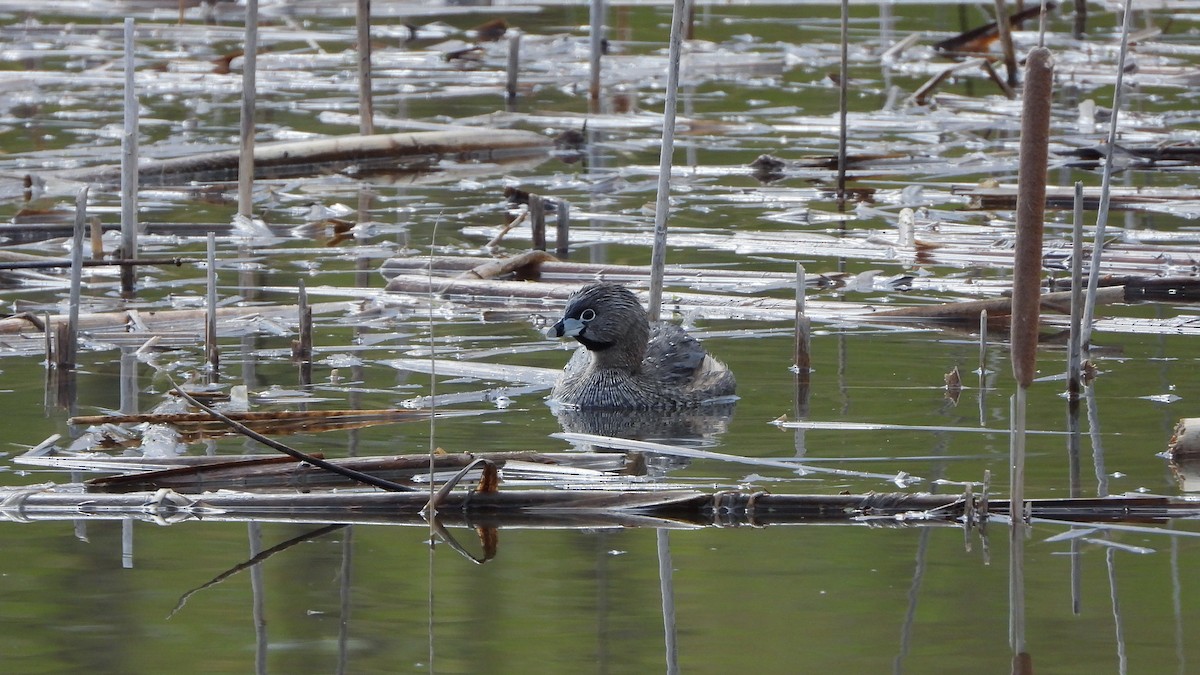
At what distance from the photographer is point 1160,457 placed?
7.23 m

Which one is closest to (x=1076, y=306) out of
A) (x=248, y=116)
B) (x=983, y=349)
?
(x=983, y=349)

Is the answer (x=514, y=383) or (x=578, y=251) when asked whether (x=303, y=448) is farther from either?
(x=578, y=251)

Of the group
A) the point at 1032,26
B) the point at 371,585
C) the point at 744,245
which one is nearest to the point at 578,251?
the point at 744,245

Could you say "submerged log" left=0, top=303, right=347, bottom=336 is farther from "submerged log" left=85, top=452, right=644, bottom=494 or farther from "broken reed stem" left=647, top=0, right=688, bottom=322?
"submerged log" left=85, top=452, right=644, bottom=494

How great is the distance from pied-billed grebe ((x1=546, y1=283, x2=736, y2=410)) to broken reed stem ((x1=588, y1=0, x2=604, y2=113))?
1016cm

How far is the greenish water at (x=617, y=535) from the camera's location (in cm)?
515

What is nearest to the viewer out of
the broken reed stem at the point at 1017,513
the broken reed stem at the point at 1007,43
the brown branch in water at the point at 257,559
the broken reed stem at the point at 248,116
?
the broken reed stem at the point at 1017,513

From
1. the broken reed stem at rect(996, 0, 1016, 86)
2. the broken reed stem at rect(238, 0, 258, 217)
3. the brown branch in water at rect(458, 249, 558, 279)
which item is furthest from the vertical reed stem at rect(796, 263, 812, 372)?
the broken reed stem at rect(996, 0, 1016, 86)

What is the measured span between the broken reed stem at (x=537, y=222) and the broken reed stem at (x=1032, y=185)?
646cm

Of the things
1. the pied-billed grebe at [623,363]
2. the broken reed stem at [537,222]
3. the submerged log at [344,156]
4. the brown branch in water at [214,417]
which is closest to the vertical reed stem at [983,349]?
the pied-billed grebe at [623,363]

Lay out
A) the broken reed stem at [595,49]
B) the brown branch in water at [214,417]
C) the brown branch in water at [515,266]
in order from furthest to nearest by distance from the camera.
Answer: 1. the broken reed stem at [595,49]
2. the brown branch in water at [515,266]
3. the brown branch in water at [214,417]

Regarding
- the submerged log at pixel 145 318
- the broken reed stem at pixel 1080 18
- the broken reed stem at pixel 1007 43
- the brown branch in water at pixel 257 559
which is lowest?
the brown branch in water at pixel 257 559

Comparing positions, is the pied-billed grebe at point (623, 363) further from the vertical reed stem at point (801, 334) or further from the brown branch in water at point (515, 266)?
the brown branch in water at point (515, 266)

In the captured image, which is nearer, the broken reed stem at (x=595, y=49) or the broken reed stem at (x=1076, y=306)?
the broken reed stem at (x=1076, y=306)
